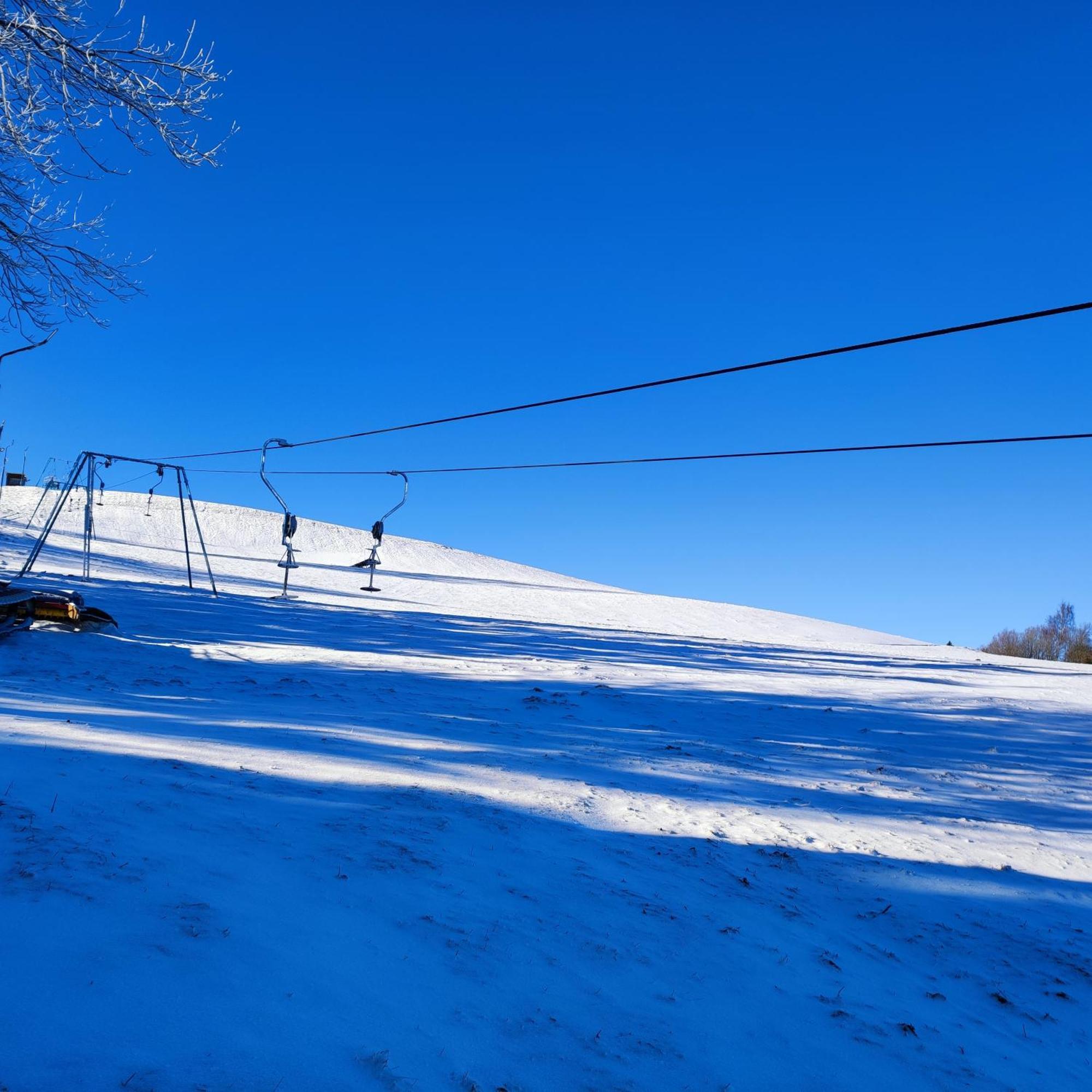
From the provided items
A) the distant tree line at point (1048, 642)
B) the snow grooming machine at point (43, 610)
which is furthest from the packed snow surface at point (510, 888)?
the distant tree line at point (1048, 642)

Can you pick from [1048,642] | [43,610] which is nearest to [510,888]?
[43,610]

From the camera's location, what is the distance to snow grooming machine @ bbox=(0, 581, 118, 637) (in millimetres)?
8523

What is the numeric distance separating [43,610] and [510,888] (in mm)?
7791

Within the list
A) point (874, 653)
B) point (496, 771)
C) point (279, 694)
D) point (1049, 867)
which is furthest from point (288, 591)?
point (1049, 867)

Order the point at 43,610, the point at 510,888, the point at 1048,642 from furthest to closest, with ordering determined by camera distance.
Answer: the point at 1048,642, the point at 43,610, the point at 510,888

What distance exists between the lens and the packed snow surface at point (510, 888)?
220 cm

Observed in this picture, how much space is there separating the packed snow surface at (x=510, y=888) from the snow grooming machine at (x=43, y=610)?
0.20 m

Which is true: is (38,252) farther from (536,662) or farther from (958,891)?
(958,891)

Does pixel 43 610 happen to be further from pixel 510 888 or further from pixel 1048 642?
pixel 1048 642

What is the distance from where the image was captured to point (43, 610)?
884cm

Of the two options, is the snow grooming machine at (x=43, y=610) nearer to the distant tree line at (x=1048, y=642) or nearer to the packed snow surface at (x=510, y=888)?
the packed snow surface at (x=510, y=888)

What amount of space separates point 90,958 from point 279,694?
530 cm

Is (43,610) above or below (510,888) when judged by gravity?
above

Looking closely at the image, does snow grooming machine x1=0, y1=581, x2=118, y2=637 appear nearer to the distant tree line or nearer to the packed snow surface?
the packed snow surface
